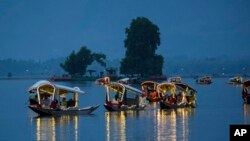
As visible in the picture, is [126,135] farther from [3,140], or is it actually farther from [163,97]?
[163,97]

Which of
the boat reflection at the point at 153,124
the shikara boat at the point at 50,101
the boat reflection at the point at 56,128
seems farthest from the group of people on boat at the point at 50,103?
the boat reflection at the point at 153,124

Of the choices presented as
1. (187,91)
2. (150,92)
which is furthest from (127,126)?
(150,92)

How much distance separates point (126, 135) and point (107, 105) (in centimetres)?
2168

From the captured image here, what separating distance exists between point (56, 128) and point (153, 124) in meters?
8.10

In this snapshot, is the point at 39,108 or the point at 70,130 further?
the point at 39,108

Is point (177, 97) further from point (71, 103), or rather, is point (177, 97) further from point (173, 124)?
point (173, 124)

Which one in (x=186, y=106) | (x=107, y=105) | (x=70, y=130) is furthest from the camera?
(x=186, y=106)

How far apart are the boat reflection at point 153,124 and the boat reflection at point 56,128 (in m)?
2.37

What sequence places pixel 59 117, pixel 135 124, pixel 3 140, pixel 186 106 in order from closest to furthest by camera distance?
pixel 3 140, pixel 135 124, pixel 59 117, pixel 186 106

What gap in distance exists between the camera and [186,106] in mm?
82625

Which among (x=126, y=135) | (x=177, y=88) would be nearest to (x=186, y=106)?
(x=177, y=88)

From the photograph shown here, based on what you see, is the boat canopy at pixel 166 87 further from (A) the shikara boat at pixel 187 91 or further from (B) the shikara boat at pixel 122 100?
(B) the shikara boat at pixel 122 100

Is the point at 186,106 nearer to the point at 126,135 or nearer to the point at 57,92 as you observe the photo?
the point at 57,92

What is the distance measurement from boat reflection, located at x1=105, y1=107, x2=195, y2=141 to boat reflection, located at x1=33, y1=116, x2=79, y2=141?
2370mm
